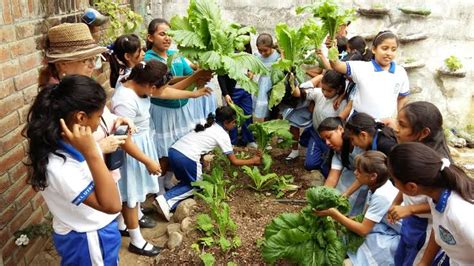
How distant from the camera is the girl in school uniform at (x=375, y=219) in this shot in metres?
3.08

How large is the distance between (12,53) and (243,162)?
2499 mm

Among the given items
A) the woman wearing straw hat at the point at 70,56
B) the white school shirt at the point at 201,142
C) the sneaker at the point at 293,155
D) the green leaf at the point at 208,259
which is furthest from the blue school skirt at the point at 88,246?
the sneaker at the point at 293,155

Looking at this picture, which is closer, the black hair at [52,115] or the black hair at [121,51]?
the black hair at [52,115]

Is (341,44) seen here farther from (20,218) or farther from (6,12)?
(20,218)

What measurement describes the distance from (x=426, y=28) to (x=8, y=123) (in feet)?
20.5

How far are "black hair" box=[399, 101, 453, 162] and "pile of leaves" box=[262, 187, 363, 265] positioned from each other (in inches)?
28.6

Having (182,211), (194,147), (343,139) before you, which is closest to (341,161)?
(343,139)

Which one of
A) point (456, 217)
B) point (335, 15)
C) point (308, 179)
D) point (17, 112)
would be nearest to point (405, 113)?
point (456, 217)

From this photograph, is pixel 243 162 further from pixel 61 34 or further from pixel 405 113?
pixel 61 34

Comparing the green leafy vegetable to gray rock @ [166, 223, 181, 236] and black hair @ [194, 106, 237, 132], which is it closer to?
black hair @ [194, 106, 237, 132]

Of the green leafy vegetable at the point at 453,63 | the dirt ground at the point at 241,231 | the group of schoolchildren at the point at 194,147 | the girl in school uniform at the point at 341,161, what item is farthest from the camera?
the green leafy vegetable at the point at 453,63

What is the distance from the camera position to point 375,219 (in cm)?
310

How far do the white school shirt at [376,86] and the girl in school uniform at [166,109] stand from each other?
1720 millimetres

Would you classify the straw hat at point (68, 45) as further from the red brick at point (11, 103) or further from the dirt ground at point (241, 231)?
the dirt ground at point (241, 231)
